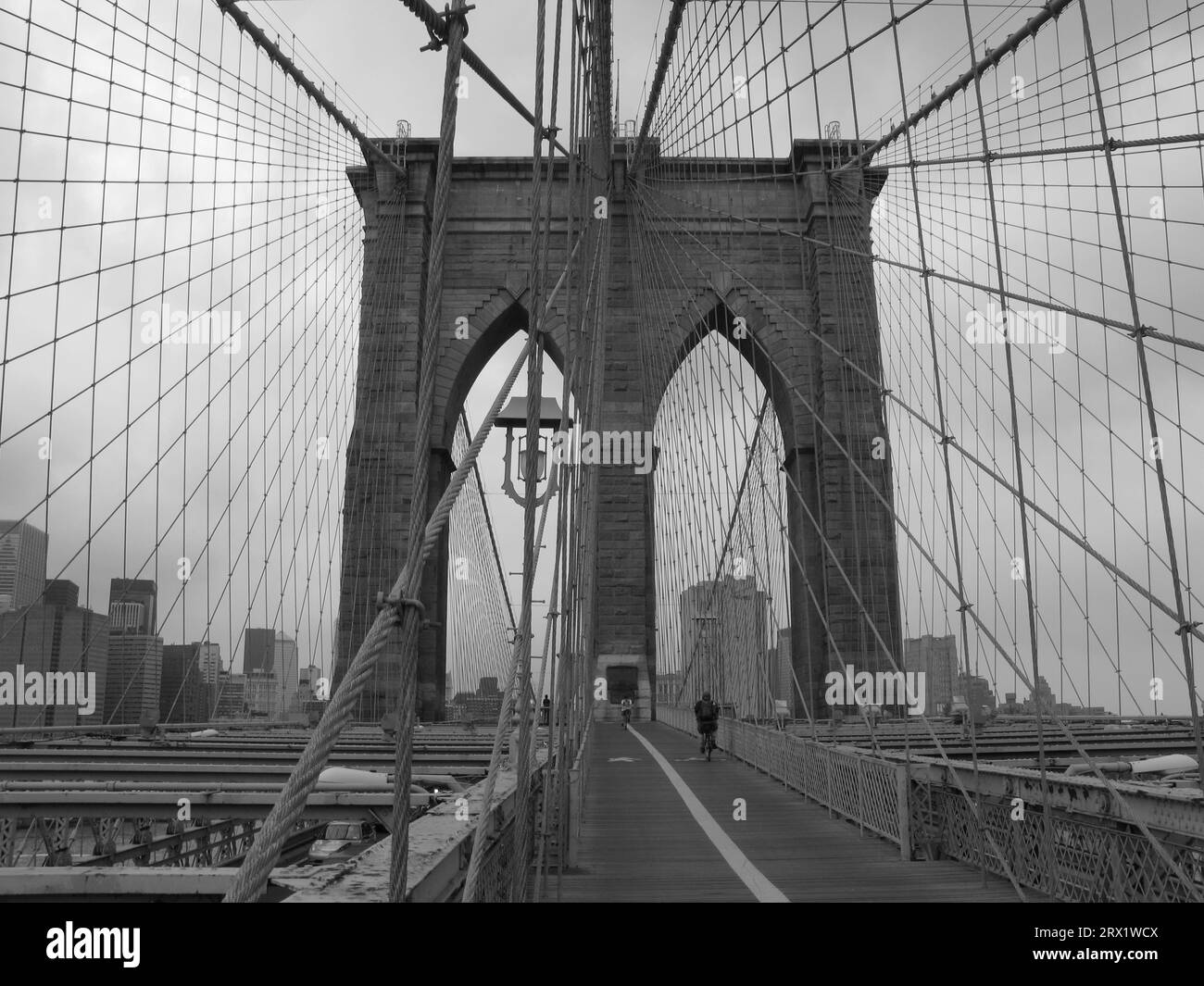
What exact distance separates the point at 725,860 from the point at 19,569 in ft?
18.6

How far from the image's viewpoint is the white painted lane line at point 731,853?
4.39m

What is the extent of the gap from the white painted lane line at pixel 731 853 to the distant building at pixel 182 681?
6.02m

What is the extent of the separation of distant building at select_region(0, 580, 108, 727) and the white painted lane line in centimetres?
508

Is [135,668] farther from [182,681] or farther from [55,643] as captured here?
[55,643]

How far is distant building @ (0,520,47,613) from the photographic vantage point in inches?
289

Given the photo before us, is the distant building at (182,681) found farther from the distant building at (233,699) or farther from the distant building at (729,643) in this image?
the distant building at (729,643)

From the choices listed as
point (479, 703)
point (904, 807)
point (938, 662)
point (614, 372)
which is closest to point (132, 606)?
point (904, 807)

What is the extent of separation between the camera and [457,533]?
97.9ft

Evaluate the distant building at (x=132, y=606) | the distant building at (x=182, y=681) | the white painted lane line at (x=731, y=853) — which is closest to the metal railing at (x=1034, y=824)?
the white painted lane line at (x=731, y=853)

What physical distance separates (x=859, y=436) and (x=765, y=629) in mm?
10253

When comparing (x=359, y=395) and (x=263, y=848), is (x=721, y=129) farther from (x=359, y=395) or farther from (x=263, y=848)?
(x=263, y=848)

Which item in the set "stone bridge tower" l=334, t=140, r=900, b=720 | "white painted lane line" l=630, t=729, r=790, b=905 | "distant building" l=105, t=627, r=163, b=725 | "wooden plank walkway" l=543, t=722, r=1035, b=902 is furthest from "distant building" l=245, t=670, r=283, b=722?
"white painted lane line" l=630, t=729, r=790, b=905

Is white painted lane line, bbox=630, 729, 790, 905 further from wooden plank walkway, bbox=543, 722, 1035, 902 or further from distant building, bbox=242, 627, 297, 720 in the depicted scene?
distant building, bbox=242, 627, 297, 720
